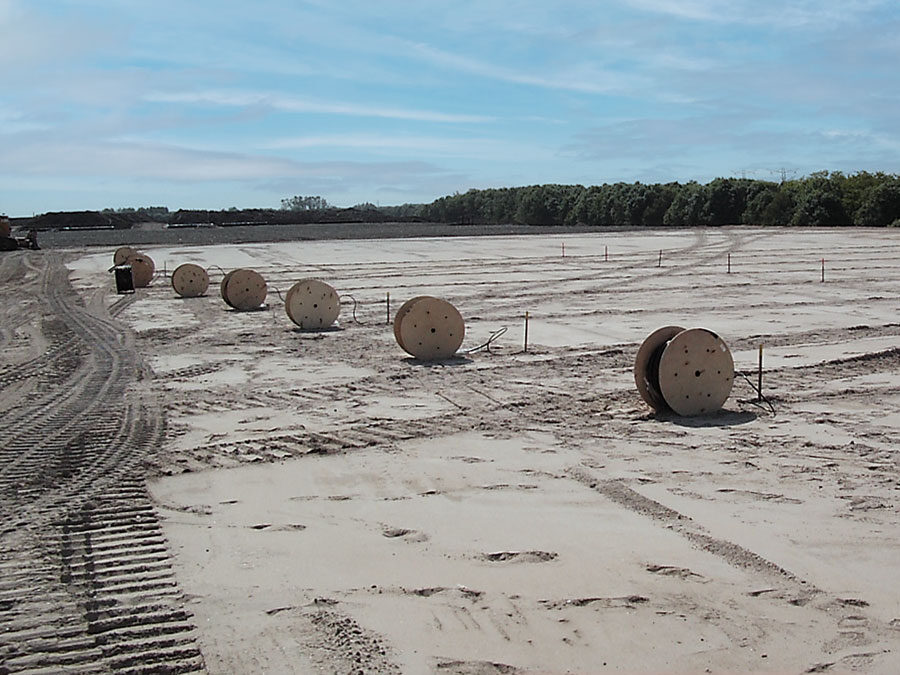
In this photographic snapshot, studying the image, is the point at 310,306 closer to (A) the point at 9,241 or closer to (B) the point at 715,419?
(B) the point at 715,419

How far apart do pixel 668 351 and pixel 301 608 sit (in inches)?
Answer: 247

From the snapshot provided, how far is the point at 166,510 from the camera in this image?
314 inches

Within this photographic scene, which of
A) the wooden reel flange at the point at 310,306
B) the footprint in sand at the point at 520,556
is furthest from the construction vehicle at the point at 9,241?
the footprint in sand at the point at 520,556

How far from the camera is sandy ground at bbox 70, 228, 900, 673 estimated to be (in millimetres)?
5554

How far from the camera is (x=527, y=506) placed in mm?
8047

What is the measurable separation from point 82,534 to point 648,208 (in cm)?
9935

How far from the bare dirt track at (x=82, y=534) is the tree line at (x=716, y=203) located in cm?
6969

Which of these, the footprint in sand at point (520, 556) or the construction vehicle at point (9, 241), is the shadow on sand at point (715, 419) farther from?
the construction vehicle at point (9, 241)

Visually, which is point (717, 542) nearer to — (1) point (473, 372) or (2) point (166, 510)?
(2) point (166, 510)

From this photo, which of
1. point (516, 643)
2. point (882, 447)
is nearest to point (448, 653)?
point (516, 643)

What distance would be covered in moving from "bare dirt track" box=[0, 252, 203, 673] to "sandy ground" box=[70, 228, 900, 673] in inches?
9.5

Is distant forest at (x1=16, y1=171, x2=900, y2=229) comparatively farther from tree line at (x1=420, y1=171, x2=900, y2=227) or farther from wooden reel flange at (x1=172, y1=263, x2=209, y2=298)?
wooden reel flange at (x1=172, y1=263, x2=209, y2=298)

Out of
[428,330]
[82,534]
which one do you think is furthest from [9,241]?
[82,534]

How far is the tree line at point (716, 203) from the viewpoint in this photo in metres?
75.9
